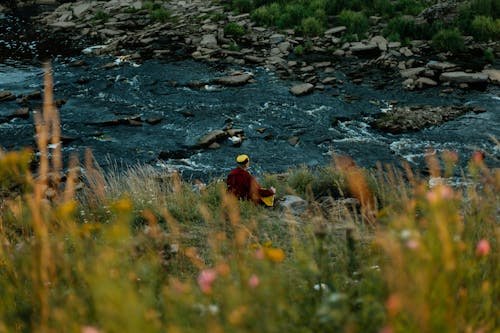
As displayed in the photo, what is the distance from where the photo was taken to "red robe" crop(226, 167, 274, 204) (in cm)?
659

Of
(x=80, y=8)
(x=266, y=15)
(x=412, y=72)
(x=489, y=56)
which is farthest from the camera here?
(x=80, y=8)

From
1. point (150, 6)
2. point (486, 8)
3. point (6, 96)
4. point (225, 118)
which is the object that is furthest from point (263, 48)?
point (6, 96)

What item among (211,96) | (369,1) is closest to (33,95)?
(211,96)

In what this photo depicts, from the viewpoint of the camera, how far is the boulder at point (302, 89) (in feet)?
40.2

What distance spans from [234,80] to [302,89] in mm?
1716

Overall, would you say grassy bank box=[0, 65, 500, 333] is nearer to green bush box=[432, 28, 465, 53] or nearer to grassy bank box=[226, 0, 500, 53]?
green bush box=[432, 28, 465, 53]

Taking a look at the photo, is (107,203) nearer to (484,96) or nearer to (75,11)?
(484,96)

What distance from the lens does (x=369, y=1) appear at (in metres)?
17.8

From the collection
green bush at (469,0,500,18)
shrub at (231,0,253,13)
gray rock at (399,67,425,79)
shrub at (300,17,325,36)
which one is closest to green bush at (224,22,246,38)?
shrub at (300,17,325,36)

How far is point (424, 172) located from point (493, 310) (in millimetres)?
6509

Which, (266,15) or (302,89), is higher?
(266,15)

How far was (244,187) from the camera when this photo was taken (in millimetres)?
6805

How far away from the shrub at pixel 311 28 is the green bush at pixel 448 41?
3.30 m

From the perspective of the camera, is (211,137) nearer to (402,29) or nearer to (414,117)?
(414,117)
